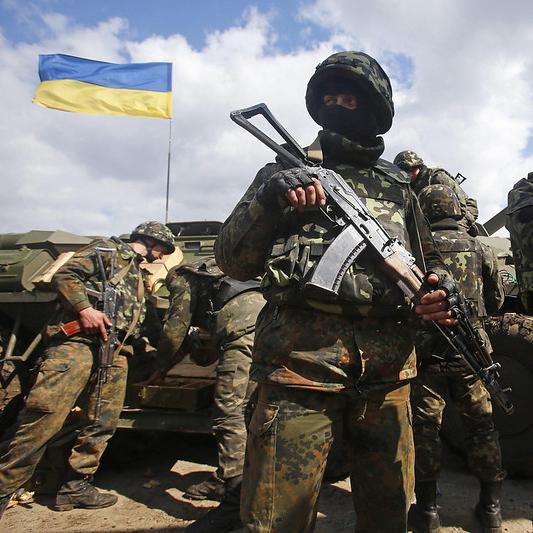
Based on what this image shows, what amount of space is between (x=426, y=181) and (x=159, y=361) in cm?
291

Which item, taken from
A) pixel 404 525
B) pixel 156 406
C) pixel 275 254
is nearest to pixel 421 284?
pixel 275 254

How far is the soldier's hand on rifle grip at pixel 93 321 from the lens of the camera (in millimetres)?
3715

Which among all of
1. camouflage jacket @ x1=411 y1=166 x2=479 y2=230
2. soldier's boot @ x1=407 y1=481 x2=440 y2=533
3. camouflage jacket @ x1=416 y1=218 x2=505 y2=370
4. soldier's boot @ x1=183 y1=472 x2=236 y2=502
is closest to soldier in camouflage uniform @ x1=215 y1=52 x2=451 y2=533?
camouflage jacket @ x1=416 y1=218 x2=505 y2=370

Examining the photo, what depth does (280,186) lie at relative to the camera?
1.80 m

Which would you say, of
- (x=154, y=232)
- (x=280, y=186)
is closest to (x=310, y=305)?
(x=280, y=186)

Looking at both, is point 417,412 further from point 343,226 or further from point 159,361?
point 159,361

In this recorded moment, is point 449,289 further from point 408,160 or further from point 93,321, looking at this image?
→ point 408,160

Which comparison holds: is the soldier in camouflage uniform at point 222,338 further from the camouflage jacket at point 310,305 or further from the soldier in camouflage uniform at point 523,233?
the soldier in camouflage uniform at point 523,233

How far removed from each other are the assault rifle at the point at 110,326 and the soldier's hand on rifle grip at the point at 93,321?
0.32 feet

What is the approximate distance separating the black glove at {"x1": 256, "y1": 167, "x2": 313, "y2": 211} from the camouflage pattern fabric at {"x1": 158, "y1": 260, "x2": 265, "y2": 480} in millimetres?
1798

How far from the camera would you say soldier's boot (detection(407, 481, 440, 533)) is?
303 centimetres

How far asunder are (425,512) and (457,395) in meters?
0.74

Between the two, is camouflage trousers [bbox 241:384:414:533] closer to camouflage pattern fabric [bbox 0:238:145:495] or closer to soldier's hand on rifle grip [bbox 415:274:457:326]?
soldier's hand on rifle grip [bbox 415:274:457:326]

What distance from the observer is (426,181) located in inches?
182
